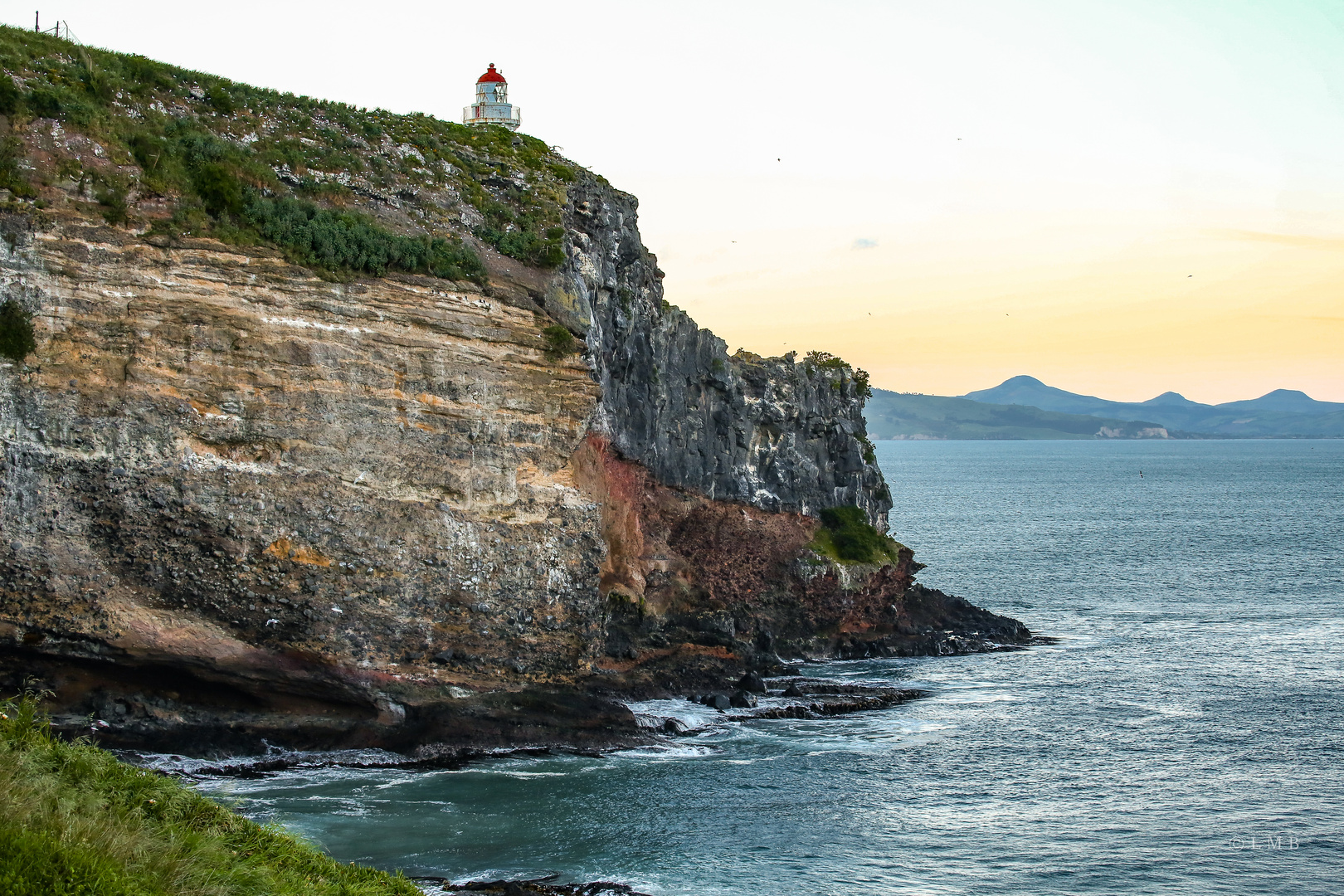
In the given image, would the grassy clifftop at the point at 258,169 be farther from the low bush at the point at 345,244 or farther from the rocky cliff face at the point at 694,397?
the rocky cliff face at the point at 694,397

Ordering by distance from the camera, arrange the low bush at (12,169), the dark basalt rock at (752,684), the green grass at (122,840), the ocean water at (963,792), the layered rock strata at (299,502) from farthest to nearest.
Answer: the dark basalt rock at (752,684) → the layered rock strata at (299,502) → the low bush at (12,169) → the ocean water at (963,792) → the green grass at (122,840)

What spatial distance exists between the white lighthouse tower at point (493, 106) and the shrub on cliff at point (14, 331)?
82.0 ft

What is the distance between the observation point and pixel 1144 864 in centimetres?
3053

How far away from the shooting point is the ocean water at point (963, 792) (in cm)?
2986

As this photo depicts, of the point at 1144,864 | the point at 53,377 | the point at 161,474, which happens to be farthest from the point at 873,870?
the point at 53,377

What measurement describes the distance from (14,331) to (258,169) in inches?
380

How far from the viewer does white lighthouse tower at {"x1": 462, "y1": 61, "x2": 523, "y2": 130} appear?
179ft

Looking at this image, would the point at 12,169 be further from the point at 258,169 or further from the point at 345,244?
the point at 345,244

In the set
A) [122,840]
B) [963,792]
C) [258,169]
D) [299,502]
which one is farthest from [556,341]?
[122,840]

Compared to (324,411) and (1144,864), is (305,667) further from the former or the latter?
(1144,864)

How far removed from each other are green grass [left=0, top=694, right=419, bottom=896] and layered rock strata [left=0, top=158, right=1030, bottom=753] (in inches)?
601

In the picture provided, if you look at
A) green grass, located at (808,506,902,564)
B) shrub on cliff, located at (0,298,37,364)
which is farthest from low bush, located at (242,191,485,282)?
green grass, located at (808,506,902,564)

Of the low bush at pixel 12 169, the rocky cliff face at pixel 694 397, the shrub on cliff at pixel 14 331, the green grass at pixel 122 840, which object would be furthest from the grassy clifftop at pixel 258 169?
the green grass at pixel 122 840

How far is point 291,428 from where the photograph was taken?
1439 inches
